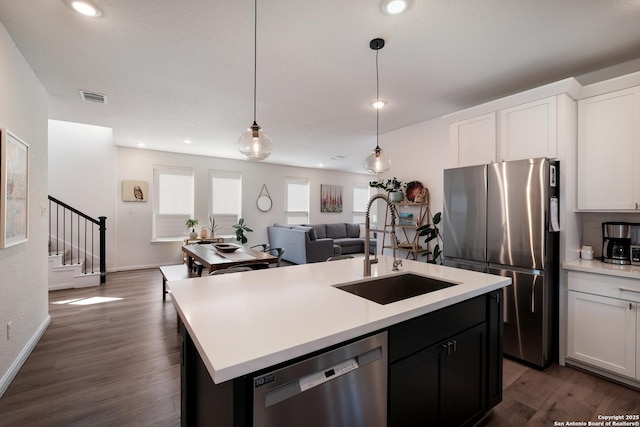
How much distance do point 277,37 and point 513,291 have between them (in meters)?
2.88

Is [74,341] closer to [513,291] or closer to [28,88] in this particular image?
[28,88]

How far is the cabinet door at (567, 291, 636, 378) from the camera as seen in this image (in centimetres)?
209

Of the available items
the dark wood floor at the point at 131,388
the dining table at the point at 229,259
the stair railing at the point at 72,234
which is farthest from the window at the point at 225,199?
the dark wood floor at the point at 131,388

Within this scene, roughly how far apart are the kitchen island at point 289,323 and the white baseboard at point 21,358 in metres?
1.73

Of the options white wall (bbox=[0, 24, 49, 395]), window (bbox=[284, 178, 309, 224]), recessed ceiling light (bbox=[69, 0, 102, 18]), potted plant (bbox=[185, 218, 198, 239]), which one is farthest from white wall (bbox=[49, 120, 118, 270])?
recessed ceiling light (bbox=[69, 0, 102, 18])

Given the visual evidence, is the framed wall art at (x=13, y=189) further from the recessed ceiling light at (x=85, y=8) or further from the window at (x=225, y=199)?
the window at (x=225, y=199)

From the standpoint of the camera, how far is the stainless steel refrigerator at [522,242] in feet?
7.70

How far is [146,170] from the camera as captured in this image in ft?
20.2

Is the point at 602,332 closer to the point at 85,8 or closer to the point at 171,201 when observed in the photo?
the point at 85,8

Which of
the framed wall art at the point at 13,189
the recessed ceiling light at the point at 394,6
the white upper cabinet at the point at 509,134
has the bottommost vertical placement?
the framed wall art at the point at 13,189

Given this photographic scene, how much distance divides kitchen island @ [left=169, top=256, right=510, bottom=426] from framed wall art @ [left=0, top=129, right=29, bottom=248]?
146cm

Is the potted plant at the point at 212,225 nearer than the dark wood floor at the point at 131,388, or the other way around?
the dark wood floor at the point at 131,388

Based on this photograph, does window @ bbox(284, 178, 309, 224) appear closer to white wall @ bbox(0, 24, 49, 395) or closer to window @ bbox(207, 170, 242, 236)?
window @ bbox(207, 170, 242, 236)

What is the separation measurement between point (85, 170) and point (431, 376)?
6776 millimetres
